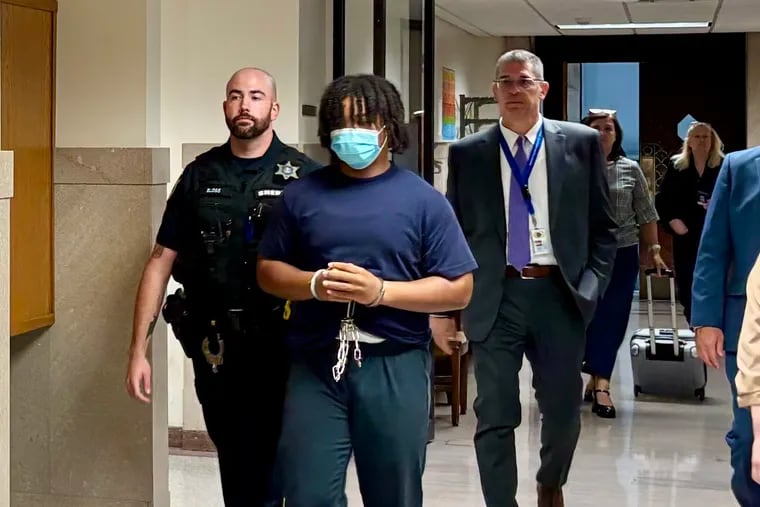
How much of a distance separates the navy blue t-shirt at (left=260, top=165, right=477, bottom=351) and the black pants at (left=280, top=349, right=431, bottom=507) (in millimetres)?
77

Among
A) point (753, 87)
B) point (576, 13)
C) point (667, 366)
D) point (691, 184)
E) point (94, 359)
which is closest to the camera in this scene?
point (94, 359)

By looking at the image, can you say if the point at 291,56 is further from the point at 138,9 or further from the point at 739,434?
the point at 739,434

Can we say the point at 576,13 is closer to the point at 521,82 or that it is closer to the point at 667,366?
the point at 667,366

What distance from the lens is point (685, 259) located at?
8.05 m

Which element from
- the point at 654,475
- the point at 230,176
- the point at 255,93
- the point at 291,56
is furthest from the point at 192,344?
the point at 654,475

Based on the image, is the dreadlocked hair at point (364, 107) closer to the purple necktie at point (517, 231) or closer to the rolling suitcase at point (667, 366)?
the purple necktie at point (517, 231)

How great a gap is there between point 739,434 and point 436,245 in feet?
3.36

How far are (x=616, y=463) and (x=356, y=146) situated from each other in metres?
2.93

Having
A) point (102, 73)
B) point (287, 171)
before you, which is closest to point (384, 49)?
point (102, 73)

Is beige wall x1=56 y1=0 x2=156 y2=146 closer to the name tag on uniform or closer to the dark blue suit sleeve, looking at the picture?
the name tag on uniform

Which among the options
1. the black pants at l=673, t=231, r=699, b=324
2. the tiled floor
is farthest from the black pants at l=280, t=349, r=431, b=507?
the black pants at l=673, t=231, r=699, b=324

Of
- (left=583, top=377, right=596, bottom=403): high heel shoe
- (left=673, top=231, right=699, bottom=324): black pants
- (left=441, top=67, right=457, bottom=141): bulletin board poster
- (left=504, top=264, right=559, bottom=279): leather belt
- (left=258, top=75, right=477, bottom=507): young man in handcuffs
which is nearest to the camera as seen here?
(left=258, top=75, right=477, bottom=507): young man in handcuffs

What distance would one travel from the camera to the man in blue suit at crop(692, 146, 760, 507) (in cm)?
325

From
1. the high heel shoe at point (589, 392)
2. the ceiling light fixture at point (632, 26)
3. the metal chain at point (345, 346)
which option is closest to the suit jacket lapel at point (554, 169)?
the metal chain at point (345, 346)
